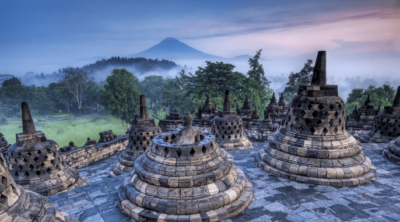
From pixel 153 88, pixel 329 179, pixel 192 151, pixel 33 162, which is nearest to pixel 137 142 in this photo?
pixel 33 162

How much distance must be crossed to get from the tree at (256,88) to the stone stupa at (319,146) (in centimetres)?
2812

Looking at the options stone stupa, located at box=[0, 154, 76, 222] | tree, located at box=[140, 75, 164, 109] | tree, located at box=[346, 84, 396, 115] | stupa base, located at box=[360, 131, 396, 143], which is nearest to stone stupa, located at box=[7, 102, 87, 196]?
stone stupa, located at box=[0, 154, 76, 222]

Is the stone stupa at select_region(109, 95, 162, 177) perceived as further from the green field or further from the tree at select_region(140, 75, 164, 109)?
the tree at select_region(140, 75, 164, 109)

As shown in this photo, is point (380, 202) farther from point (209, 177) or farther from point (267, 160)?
point (209, 177)

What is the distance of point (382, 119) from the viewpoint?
12586mm

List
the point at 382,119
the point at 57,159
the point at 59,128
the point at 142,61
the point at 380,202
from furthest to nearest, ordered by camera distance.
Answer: the point at 142,61, the point at 59,128, the point at 382,119, the point at 57,159, the point at 380,202

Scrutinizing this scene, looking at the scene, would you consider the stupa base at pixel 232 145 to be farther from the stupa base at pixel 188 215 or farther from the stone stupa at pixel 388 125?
the stone stupa at pixel 388 125

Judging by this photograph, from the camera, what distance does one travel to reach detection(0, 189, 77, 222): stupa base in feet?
12.6

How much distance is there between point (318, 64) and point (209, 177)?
5.93m

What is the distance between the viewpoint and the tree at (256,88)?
36.3 meters

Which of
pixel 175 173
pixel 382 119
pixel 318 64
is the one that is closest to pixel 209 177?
pixel 175 173

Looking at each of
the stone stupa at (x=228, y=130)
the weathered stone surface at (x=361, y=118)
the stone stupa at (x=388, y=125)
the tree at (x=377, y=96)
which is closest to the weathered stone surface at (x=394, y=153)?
the stone stupa at (x=388, y=125)

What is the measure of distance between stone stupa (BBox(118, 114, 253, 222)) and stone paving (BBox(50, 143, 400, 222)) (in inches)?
17.4

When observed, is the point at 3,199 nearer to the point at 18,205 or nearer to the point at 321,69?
the point at 18,205
